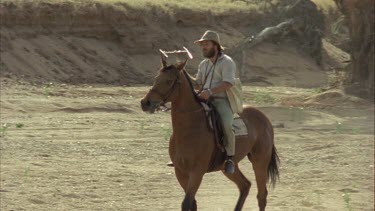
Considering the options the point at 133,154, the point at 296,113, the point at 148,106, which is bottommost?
the point at 296,113

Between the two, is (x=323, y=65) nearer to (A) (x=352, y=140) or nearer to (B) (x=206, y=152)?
(A) (x=352, y=140)

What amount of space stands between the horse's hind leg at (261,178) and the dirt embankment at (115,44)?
1315 centimetres

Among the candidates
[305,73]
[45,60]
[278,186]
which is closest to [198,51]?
[305,73]

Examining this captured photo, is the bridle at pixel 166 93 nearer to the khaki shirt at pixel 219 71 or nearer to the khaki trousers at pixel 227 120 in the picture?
the khaki shirt at pixel 219 71

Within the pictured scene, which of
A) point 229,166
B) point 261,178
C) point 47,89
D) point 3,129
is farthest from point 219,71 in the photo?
point 47,89

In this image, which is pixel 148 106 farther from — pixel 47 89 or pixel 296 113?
pixel 47 89

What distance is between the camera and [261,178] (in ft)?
41.6

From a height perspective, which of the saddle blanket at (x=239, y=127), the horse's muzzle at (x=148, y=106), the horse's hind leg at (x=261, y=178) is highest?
the horse's muzzle at (x=148, y=106)

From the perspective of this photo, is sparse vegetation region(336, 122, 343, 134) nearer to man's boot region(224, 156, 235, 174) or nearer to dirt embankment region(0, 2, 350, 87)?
dirt embankment region(0, 2, 350, 87)

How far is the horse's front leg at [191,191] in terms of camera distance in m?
10.9

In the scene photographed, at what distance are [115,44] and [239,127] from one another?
18.5 metres

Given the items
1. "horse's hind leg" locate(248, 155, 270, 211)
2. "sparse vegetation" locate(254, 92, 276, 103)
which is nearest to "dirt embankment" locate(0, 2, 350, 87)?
"sparse vegetation" locate(254, 92, 276, 103)

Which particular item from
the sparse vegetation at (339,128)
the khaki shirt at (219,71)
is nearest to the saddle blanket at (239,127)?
the khaki shirt at (219,71)

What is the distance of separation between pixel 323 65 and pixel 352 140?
51.6 feet
